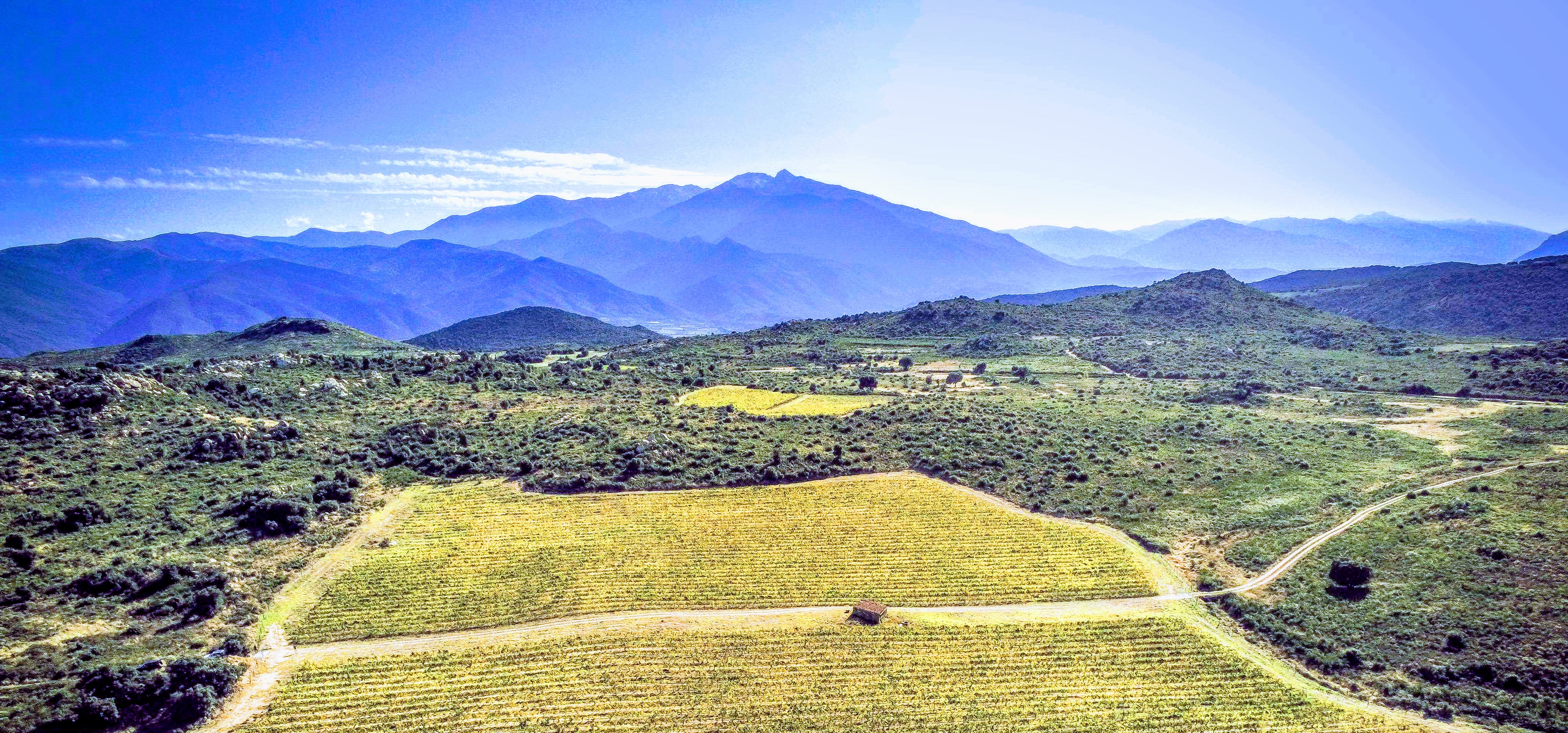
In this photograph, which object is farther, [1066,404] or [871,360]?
[871,360]

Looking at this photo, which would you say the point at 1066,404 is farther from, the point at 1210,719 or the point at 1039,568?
the point at 1210,719

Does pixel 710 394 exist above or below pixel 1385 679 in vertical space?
above

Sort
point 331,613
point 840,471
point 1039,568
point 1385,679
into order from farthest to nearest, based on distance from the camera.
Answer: point 840,471, point 1039,568, point 331,613, point 1385,679

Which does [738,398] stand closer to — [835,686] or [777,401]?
[777,401]

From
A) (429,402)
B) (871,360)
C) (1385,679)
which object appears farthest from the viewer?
(871,360)

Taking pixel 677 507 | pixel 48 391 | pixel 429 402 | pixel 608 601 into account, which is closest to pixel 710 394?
pixel 429 402
